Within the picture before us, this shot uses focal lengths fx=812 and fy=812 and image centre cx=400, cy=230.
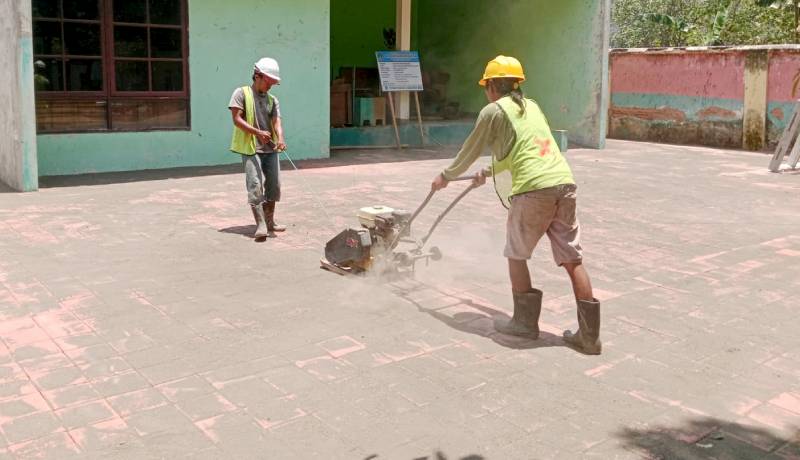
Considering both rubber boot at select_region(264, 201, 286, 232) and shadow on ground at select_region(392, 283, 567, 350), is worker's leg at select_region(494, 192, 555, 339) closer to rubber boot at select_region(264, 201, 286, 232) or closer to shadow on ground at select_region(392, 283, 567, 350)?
shadow on ground at select_region(392, 283, 567, 350)

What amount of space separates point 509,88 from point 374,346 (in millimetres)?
1684

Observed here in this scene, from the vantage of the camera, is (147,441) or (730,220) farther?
(730,220)

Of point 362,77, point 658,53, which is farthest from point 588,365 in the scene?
point 658,53

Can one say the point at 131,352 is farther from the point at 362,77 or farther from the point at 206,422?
the point at 362,77

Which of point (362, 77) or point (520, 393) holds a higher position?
point (362, 77)

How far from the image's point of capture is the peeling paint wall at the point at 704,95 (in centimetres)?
1638

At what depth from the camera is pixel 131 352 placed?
451cm

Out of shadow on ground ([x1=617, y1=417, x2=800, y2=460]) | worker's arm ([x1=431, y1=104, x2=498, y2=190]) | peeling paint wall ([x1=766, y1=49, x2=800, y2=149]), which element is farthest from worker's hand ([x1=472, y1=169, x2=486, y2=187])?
peeling paint wall ([x1=766, y1=49, x2=800, y2=149])

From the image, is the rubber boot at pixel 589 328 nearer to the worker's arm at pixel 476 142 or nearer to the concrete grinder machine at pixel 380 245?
the worker's arm at pixel 476 142

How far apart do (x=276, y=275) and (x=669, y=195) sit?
241 inches

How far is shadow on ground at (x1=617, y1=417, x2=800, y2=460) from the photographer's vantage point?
3420 millimetres

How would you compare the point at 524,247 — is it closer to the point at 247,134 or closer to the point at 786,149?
the point at 247,134

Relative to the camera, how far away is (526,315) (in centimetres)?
481

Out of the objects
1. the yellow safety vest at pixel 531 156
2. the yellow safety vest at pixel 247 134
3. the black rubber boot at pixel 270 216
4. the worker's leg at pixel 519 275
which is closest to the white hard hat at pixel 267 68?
the yellow safety vest at pixel 247 134
